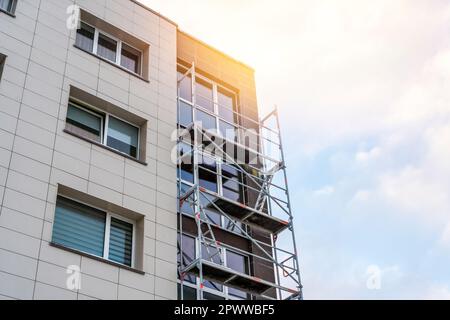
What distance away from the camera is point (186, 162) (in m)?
18.7

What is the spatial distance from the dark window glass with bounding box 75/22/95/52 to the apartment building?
4 cm

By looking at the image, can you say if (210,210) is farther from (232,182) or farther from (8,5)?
(8,5)

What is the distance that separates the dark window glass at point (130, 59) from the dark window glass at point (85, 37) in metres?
1.02

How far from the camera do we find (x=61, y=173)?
47.6ft

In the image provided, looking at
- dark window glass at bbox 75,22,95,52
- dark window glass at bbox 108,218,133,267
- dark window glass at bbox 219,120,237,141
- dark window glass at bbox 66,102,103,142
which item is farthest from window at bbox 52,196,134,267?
dark window glass at bbox 219,120,237,141

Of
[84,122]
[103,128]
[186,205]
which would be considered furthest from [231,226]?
[84,122]

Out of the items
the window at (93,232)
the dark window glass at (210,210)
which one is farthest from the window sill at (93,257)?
the dark window glass at (210,210)

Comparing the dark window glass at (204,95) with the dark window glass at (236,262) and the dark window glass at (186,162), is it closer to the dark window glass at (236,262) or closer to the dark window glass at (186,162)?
the dark window glass at (186,162)

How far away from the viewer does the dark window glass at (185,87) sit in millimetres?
20642

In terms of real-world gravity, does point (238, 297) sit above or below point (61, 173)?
below

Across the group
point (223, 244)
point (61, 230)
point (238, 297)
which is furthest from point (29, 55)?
point (238, 297)

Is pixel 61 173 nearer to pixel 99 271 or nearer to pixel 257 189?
pixel 99 271
